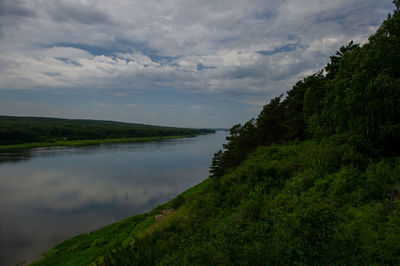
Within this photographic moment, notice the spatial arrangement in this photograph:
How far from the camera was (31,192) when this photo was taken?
28.8 metres

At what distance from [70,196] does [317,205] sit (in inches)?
1177

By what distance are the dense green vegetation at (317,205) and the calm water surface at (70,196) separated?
3350 millimetres

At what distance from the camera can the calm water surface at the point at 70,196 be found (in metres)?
17.8

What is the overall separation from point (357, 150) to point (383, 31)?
6205mm

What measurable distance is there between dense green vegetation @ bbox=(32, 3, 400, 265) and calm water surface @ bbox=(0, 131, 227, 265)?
11.0 feet

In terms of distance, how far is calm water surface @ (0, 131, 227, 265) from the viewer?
1775 cm

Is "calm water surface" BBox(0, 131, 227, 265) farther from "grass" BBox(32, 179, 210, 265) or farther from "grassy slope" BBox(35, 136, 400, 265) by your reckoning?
"grassy slope" BBox(35, 136, 400, 265)

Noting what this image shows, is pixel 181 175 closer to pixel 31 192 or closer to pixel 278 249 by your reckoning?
pixel 31 192

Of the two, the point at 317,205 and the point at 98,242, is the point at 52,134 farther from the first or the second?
the point at 317,205

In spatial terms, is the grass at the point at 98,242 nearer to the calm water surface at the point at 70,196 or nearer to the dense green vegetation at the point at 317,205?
the dense green vegetation at the point at 317,205

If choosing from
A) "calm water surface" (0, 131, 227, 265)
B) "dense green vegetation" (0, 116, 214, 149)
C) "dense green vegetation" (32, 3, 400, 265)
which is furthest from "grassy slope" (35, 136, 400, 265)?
"dense green vegetation" (0, 116, 214, 149)

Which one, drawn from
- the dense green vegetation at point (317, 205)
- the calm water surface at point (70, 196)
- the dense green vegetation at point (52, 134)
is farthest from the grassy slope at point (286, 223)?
the dense green vegetation at point (52, 134)

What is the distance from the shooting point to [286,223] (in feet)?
18.2

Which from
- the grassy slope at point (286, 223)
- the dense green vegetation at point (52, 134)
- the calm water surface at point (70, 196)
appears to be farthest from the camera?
the dense green vegetation at point (52, 134)
